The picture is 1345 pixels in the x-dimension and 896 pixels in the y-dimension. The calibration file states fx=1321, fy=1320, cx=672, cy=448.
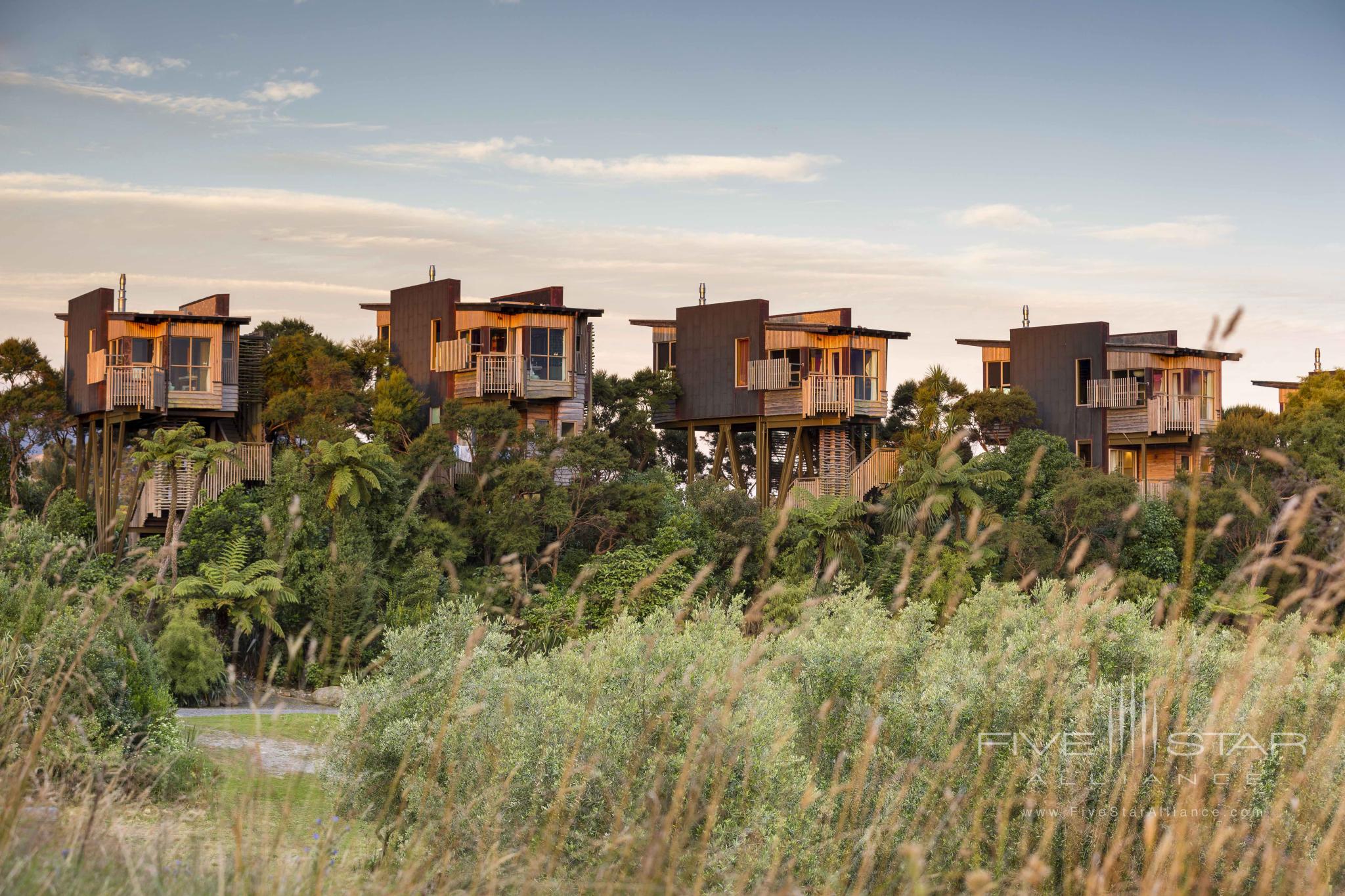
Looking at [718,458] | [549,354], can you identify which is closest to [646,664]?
[549,354]

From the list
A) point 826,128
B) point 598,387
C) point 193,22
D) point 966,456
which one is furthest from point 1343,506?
point 193,22

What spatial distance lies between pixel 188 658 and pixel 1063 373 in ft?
91.8

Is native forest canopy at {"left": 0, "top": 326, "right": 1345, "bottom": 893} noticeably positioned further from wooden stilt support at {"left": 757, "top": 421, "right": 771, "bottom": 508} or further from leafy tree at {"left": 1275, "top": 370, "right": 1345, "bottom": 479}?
wooden stilt support at {"left": 757, "top": 421, "right": 771, "bottom": 508}

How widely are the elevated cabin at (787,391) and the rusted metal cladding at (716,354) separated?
0.09 feet

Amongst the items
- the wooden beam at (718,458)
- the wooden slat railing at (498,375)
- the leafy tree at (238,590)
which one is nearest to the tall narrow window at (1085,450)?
the wooden beam at (718,458)

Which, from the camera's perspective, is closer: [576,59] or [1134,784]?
[1134,784]

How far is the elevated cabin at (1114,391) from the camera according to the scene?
1564 inches

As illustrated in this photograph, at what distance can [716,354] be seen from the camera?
39.2m

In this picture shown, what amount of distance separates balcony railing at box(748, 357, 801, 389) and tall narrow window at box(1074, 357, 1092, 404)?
31.0ft

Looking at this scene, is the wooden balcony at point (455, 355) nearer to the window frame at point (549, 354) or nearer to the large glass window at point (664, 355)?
the window frame at point (549, 354)

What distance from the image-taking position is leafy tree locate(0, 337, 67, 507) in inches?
1294

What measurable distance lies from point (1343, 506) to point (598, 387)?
65.2 ft

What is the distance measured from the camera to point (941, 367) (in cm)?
3897

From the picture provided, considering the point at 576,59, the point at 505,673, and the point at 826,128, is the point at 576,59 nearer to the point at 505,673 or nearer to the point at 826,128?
the point at 826,128
